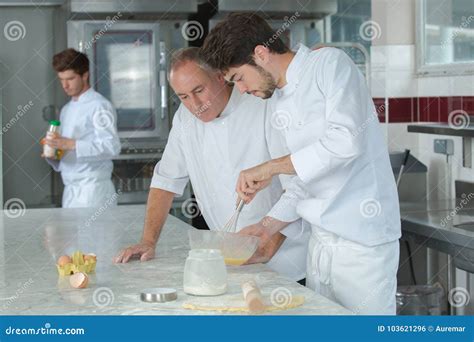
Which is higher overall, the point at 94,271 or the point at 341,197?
the point at 341,197

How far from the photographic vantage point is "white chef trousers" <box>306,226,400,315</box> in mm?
2221

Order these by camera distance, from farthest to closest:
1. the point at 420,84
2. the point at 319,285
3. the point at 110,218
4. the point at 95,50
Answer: the point at 95,50 → the point at 420,84 → the point at 110,218 → the point at 319,285

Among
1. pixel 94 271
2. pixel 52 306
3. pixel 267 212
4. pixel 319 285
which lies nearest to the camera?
pixel 52 306

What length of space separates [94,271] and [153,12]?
130 inches

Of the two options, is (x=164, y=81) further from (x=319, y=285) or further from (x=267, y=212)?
(x=319, y=285)

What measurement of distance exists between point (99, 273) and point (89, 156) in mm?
2273

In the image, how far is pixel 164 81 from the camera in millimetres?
5234

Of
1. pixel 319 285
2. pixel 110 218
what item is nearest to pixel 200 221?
pixel 110 218

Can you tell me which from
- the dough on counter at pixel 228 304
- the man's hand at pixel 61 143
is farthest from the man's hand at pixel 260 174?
the man's hand at pixel 61 143

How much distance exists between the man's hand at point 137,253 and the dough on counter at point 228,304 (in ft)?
1.86

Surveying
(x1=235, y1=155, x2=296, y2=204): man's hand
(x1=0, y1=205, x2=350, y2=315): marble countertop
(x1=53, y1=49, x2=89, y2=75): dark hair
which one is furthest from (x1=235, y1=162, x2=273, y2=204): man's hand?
Answer: (x1=53, y1=49, x2=89, y2=75): dark hair

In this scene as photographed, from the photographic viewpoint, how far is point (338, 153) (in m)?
2.09
